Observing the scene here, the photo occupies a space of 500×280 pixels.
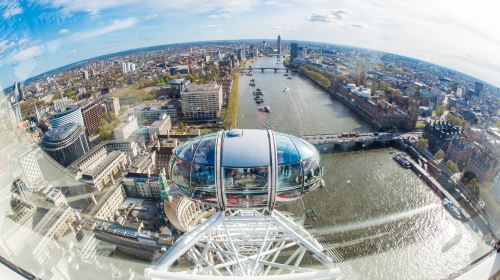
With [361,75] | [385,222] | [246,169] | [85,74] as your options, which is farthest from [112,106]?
[361,75]

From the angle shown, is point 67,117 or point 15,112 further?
point 67,117

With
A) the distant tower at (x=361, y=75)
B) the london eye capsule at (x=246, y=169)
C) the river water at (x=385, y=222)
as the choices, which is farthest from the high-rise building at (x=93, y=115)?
the distant tower at (x=361, y=75)

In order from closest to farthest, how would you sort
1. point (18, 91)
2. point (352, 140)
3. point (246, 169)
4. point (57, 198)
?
1. point (246, 169)
2. point (57, 198)
3. point (18, 91)
4. point (352, 140)

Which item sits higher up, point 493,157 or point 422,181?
point 493,157

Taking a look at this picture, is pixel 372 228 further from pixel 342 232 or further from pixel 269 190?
pixel 269 190

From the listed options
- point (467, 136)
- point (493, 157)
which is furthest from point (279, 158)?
point (467, 136)

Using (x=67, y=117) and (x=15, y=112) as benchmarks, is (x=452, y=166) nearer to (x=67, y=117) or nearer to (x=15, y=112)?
(x=15, y=112)
